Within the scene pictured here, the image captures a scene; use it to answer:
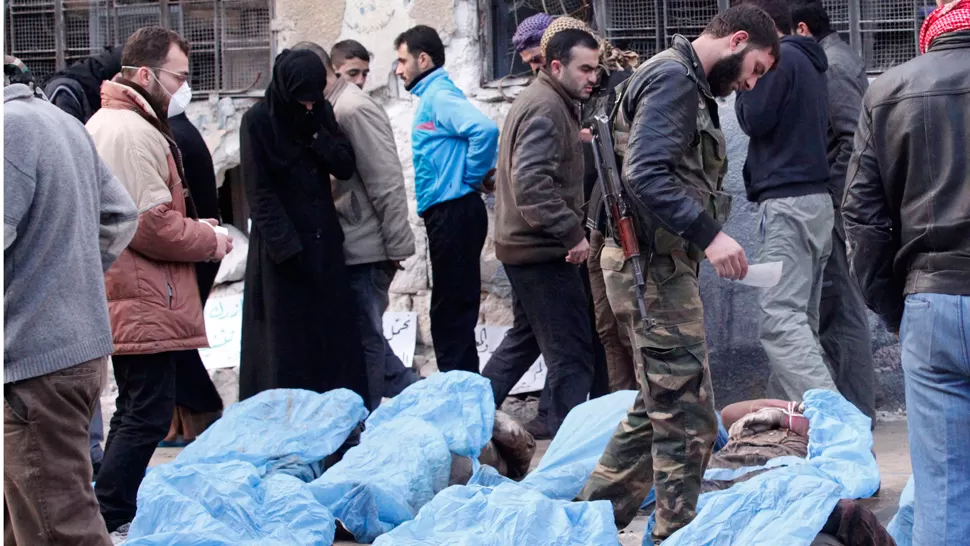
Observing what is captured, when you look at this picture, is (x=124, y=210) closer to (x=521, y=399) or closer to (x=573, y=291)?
(x=573, y=291)

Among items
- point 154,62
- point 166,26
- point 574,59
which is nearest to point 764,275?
point 574,59

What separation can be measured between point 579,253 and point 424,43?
4.50 ft

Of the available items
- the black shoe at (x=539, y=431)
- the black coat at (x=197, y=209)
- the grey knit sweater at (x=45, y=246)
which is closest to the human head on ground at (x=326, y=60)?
the black coat at (x=197, y=209)

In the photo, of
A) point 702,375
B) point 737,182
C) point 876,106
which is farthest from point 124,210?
point 737,182

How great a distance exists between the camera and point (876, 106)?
9.55 feet

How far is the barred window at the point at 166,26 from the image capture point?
7.12 m

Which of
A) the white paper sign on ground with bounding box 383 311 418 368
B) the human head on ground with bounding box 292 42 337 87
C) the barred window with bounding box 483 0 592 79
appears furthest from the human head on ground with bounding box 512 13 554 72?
the white paper sign on ground with bounding box 383 311 418 368

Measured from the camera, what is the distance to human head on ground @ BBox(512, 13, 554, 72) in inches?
238

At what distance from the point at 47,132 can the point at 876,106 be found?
6.53 ft

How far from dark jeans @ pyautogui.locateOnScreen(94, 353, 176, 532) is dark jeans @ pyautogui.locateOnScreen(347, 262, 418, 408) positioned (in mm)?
1446

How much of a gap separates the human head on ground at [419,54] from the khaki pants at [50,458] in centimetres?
313

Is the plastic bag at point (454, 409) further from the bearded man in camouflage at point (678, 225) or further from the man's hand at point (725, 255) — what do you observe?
the man's hand at point (725, 255)

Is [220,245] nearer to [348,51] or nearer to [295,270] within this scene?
[295,270]

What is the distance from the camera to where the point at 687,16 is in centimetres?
658
